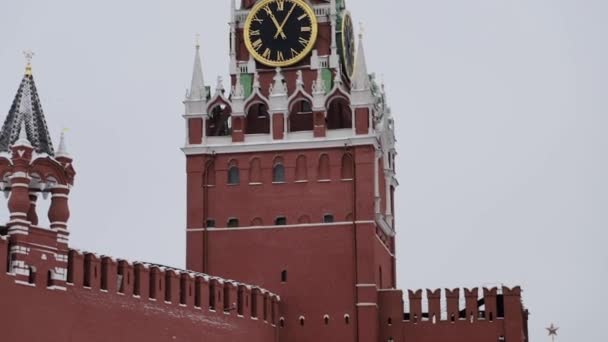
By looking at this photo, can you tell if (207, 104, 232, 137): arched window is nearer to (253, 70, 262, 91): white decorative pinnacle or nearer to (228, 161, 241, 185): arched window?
(253, 70, 262, 91): white decorative pinnacle

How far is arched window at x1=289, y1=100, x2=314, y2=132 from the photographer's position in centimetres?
6178

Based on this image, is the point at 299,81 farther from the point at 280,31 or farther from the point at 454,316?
the point at 454,316

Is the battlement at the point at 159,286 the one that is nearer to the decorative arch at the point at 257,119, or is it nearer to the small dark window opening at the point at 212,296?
the small dark window opening at the point at 212,296

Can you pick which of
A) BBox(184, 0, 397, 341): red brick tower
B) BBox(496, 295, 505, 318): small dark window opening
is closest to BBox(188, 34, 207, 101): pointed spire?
BBox(184, 0, 397, 341): red brick tower

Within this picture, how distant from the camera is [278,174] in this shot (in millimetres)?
60719

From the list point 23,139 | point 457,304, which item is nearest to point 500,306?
point 457,304

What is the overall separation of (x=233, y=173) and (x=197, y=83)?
401 cm

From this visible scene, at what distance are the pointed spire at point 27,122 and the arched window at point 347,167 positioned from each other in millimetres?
16537

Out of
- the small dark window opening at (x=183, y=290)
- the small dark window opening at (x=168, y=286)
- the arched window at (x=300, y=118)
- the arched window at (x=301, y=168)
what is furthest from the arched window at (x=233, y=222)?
the small dark window opening at (x=168, y=286)

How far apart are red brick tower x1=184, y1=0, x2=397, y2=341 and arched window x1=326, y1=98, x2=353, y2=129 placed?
0.13 ft

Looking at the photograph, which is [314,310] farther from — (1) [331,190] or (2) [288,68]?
(2) [288,68]

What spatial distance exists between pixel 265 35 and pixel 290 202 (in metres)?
7.07

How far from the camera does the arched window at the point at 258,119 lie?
203 ft

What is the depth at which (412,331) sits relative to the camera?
59500mm
